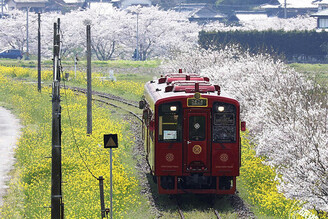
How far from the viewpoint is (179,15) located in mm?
97062

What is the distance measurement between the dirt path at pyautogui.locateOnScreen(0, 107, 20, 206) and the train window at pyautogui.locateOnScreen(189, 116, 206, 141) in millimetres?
6079

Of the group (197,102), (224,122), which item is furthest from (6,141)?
(224,122)

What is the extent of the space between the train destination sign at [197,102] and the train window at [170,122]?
0.96 feet

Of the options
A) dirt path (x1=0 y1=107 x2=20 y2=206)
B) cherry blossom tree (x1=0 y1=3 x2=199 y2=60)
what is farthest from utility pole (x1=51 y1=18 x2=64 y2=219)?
cherry blossom tree (x1=0 y1=3 x2=199 y2=60)

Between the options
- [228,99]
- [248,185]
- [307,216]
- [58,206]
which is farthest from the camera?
[248,185]

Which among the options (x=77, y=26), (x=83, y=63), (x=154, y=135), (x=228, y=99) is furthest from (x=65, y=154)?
(x=77, y=26)

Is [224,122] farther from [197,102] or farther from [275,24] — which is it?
[275,24]

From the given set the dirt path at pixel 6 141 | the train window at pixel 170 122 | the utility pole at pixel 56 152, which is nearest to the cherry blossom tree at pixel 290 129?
the train window at pixel 170 122

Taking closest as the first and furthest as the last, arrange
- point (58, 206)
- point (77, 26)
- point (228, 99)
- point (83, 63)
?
point (58, 206), point (228, 99), point (83, 63), point (77, 26)

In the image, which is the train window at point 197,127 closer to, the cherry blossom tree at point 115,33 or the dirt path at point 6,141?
the dirt path at point 6,141

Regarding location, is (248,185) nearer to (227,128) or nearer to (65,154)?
(227,128)

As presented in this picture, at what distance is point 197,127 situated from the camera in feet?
55.3

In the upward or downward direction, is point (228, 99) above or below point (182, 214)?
above

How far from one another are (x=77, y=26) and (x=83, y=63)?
15.9m
